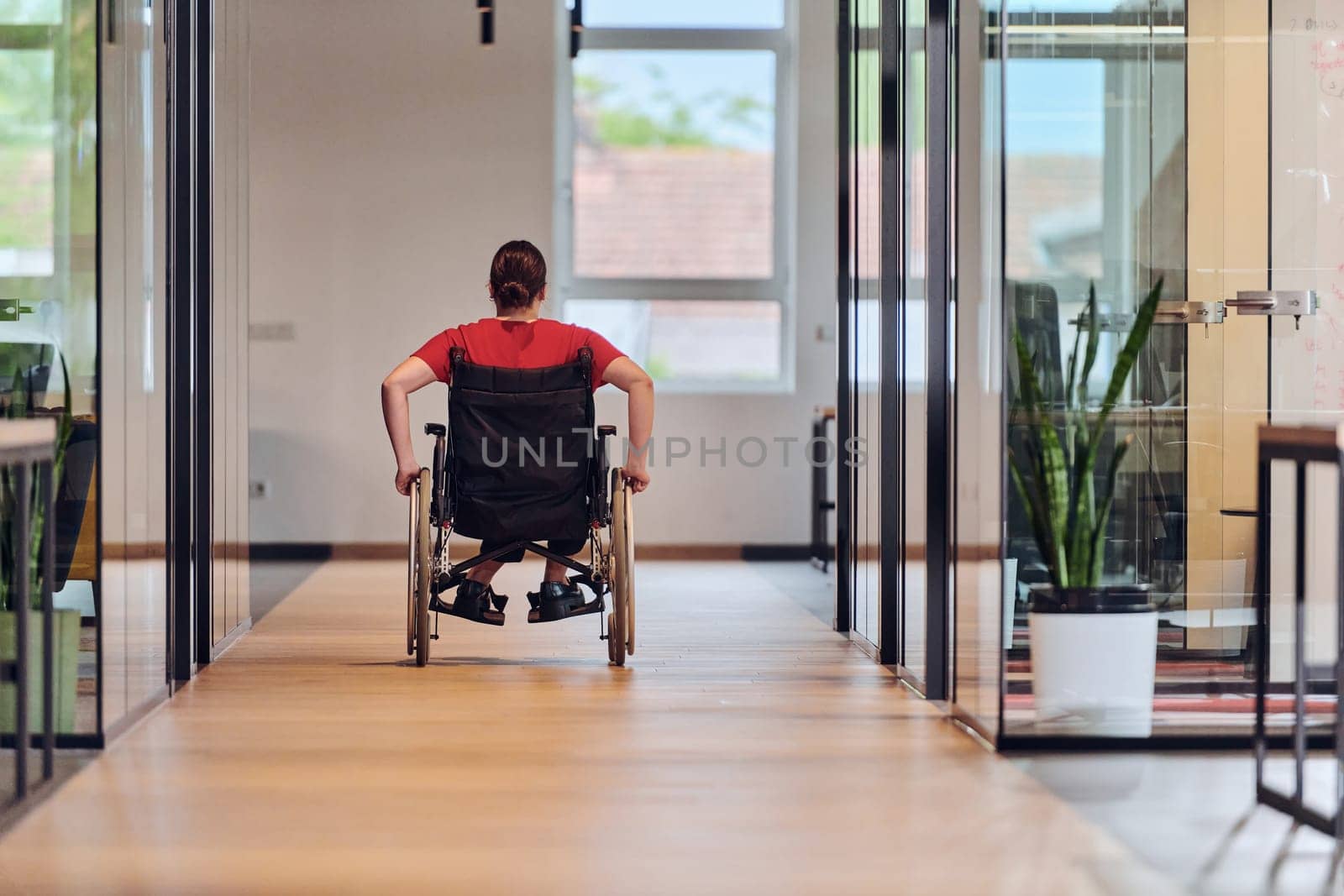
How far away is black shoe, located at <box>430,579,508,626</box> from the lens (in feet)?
12.2

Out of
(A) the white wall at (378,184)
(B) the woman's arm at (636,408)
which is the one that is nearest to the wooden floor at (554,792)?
(B) the woman's arm at (636,408)

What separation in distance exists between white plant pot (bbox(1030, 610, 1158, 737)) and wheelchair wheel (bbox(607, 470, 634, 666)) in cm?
117

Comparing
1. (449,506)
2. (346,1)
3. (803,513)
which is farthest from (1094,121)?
(346,1)

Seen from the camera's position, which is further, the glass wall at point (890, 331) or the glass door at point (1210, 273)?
the glass wall at point (890, 331)

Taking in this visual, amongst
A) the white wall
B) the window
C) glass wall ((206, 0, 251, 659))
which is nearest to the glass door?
glass wall ((206, 0, 251, 659))

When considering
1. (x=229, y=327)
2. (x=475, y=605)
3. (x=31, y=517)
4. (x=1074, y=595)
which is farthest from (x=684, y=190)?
(x=31, y=517)

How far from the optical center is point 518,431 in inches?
138

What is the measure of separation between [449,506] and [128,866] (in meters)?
1.66

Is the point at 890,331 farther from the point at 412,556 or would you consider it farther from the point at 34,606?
the point at 34,606

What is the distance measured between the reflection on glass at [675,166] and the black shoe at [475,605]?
10.6ft

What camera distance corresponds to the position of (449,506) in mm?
3541

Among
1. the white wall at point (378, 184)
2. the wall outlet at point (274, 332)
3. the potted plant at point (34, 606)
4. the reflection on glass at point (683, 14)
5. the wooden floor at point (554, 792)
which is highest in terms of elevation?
the reflection on glass at point (683, 14)

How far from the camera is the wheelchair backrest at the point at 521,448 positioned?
3.50 m

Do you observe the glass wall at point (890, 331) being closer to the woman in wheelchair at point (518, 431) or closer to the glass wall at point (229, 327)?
the woman in wheelchair at point (518, 431)
